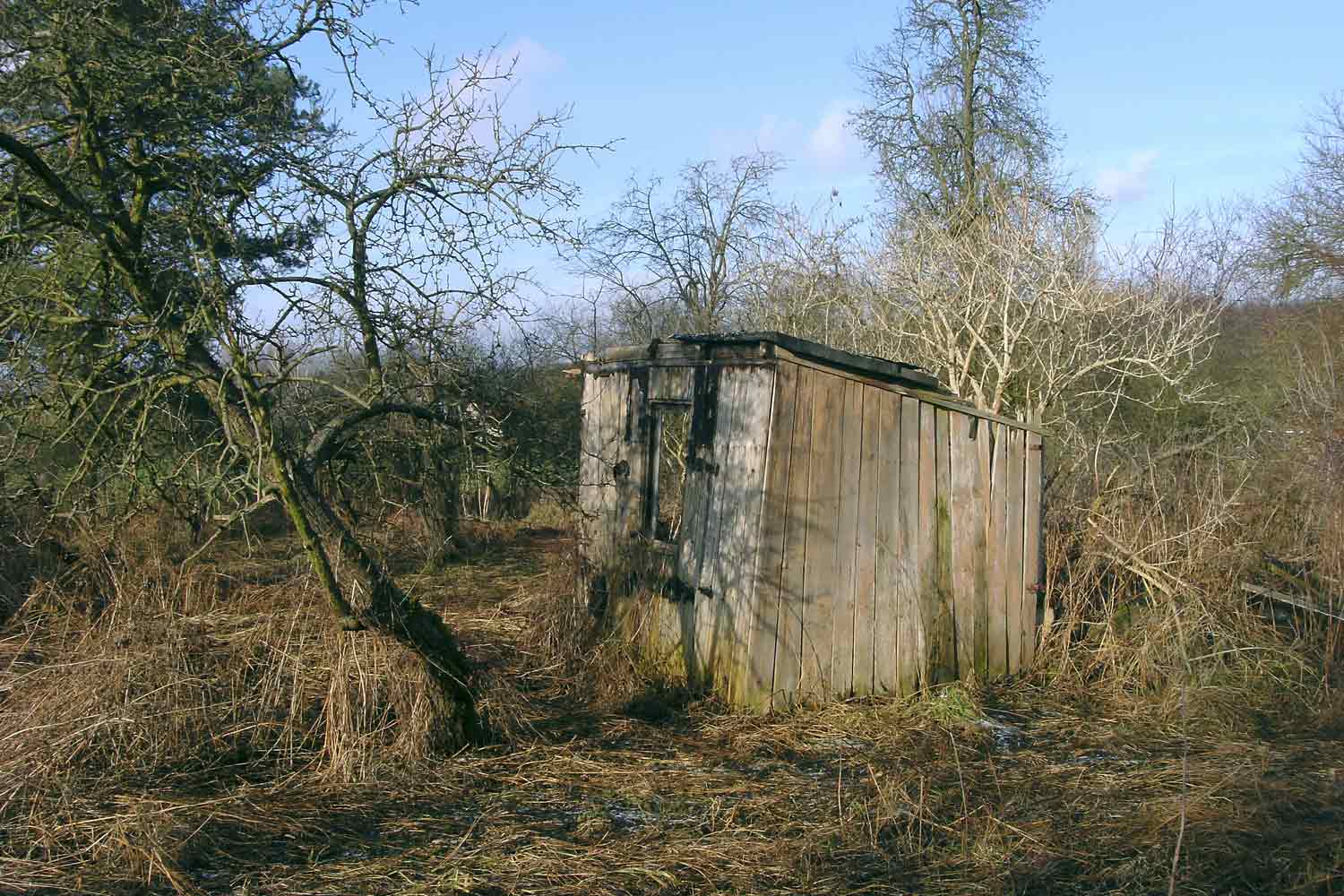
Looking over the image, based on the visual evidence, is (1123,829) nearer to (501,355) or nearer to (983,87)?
(501,355)

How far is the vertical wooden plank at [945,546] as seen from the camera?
7734 millimetres

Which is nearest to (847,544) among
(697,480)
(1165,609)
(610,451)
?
(697,480)

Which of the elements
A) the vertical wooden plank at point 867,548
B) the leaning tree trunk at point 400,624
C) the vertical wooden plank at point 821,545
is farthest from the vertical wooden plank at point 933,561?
the leaning tree trunk at point 400,624

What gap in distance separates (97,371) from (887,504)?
16.8 ft

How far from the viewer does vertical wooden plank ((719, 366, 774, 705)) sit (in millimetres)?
6902

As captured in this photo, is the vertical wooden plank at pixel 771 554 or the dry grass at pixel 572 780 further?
the vertical wooden plank at pixel 771 554

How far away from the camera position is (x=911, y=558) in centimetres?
759

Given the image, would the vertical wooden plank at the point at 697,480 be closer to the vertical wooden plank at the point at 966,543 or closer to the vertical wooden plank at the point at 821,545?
the vertical wooden plank at the point at 821,545

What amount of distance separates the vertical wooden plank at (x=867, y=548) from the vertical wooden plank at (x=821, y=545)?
0.22 m

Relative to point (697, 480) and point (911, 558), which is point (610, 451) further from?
point (911, 558)

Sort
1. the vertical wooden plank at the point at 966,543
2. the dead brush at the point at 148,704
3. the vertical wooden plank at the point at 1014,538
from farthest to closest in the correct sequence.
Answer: the vertical wooden plank at the point at 1014,538 → the vertical wooden plank at the point at 966,543 → the dead brush at the point at 148,704

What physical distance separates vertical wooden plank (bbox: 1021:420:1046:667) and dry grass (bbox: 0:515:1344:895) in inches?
38.7

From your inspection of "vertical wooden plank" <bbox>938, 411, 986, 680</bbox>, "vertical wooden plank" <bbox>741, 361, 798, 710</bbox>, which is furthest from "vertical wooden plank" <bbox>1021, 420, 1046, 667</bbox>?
"vertical wooden plank" <bbox>741, 361, 798, 710</bbox>

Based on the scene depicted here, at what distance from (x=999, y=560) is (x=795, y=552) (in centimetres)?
205
